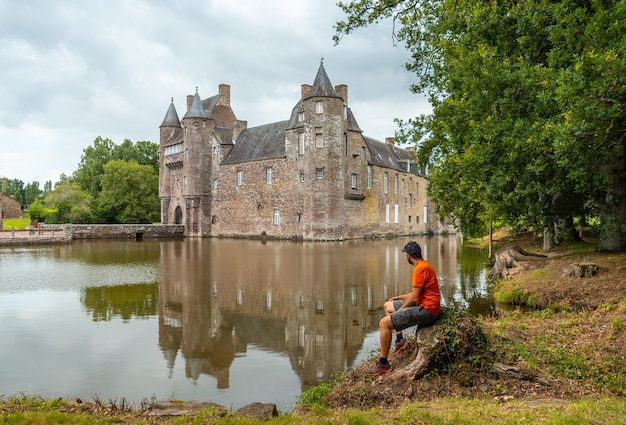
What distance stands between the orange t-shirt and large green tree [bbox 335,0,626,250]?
11.9ft

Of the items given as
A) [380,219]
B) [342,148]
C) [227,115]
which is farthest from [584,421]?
[227,115]

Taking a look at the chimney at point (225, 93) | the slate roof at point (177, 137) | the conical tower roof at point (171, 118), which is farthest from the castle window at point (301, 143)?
the conical tower roof at point (171, 118)

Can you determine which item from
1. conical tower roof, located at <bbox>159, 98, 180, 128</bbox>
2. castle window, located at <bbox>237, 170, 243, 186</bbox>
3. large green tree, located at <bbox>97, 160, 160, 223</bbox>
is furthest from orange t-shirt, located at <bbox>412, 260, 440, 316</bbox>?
large green tree, located at <bbox>97, 160, 160, 223</bbox>

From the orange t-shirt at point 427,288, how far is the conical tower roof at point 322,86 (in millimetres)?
33938

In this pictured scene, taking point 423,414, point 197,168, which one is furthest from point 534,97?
point 197,168

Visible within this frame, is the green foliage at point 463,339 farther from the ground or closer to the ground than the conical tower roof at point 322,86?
Result: closer to the ground

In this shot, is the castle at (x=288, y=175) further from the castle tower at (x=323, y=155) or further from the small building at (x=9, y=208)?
the small building at (x=9, y=208)

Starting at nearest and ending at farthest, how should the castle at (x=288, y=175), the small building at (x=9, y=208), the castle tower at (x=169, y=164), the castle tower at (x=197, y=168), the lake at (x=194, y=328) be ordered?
the lake at (x=194, y=328), the castle at (x=288, y=175), the castle tower at (x=197, y=168), the castle tower at (x=169, y=164), the small building at (x=9, y=208)

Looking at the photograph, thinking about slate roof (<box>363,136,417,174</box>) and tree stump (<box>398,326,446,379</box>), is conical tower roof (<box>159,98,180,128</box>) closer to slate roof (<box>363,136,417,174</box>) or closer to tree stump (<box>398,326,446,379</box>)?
slate roof (<box>363,136,417,174</box>)

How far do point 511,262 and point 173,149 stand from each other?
4170cm

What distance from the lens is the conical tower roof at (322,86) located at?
1505 inches

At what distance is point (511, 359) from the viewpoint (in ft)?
17.6

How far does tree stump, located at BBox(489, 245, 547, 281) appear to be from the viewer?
13.5 m

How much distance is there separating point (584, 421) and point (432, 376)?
5.02ft
